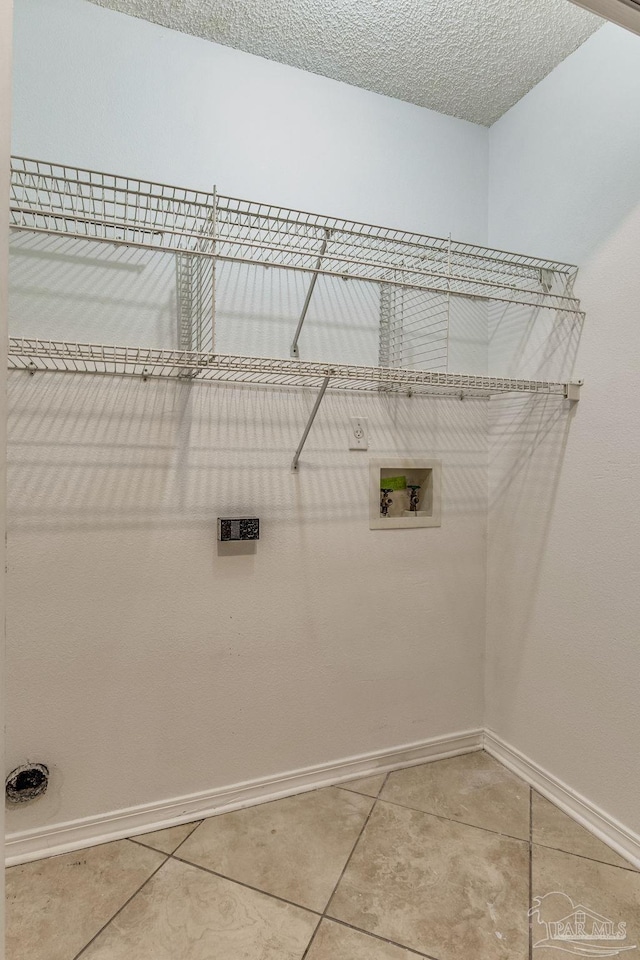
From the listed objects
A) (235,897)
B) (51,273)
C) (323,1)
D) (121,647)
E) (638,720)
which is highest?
(323,1)

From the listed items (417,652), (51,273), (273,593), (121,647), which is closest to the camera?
(51,273)

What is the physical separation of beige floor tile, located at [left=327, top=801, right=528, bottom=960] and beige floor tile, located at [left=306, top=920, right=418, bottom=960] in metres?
0.03

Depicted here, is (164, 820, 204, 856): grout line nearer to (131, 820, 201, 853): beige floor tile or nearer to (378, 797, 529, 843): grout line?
(131, 820, 201, 853): beige floor tile

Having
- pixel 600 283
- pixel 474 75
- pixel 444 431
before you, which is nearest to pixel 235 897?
pixel 444 431

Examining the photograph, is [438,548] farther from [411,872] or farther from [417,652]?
[411,872]

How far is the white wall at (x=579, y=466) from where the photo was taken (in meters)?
1.63

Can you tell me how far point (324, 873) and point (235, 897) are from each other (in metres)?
0.26

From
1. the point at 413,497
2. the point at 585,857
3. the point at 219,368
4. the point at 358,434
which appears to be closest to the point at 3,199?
the point at 219,368

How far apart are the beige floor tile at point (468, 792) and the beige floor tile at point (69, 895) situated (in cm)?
85

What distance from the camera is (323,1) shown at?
1.60 m

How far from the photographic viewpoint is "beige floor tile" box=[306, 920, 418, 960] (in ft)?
4.19

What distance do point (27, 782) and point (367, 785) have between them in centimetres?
114

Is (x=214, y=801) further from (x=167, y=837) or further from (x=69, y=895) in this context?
(x=69, y=895)

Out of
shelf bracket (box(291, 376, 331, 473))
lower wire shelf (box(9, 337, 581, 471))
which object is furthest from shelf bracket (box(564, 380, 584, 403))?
shelf bracket (box(291, 376, 331, 473))
